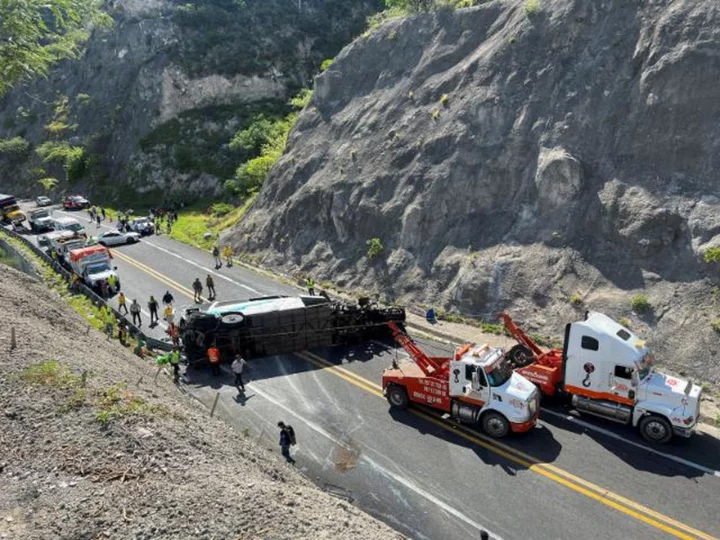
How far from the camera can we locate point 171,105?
206 ft

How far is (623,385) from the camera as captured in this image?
51.1 ft

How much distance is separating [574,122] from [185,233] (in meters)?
30.2

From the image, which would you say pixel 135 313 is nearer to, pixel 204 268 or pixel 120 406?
pixel 204 268

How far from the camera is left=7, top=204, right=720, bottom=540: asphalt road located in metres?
12.5

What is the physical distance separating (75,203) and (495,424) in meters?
54.7

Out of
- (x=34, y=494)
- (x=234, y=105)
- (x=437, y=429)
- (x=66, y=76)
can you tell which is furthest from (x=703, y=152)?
(x=66, y=76)

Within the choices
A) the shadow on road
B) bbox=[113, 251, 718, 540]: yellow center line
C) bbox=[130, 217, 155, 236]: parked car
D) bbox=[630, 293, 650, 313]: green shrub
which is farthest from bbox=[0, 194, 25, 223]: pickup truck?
bbox=[630, 293, 650, 313]: green shrub

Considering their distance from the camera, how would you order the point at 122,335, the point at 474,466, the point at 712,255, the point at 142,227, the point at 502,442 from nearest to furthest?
the point at 474,466 < the point at 502,442 < the point at 712,255 < the point at 122,335 < the point at 142,227

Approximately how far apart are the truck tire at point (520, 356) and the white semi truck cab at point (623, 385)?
249cm

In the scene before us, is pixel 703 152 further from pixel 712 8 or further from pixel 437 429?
pixel 437 429

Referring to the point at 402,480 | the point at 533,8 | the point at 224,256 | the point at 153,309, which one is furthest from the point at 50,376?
the point at 533,8

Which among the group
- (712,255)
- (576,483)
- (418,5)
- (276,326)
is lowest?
(576,483)

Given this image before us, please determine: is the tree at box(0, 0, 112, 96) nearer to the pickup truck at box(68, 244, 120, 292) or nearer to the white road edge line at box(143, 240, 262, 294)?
the pickup truck at box(68, 244, 120, 292)

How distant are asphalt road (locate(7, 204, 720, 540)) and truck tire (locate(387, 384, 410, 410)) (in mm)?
294
